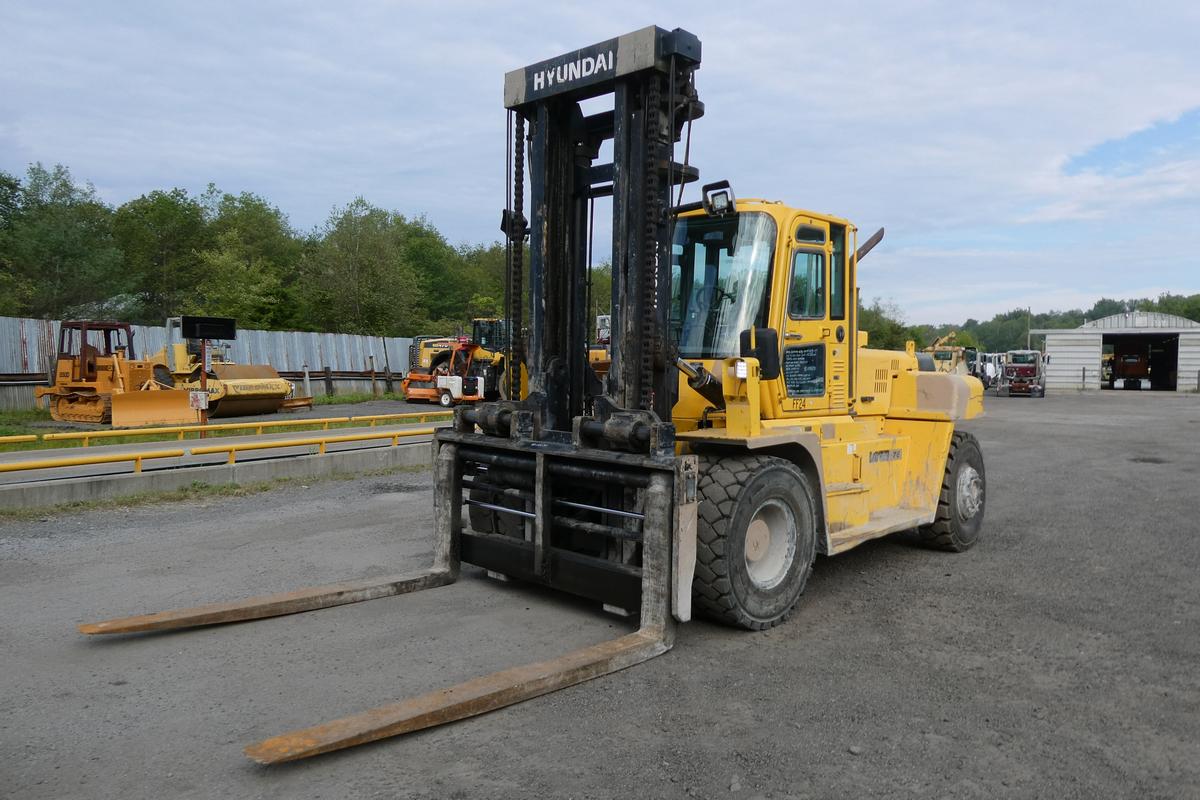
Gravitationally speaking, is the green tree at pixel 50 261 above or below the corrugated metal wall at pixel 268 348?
above

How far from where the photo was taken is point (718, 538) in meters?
5.28

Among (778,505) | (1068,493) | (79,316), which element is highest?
(79,316)

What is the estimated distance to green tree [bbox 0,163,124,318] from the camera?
37.2 metres

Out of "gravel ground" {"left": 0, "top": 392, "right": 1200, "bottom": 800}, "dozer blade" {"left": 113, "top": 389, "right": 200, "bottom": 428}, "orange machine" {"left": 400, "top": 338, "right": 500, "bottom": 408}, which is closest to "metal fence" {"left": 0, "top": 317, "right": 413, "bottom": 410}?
"orange machine" {"left": 400, "top": 338, "right": 500, "bottom": 408}

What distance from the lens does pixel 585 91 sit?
5980 mm

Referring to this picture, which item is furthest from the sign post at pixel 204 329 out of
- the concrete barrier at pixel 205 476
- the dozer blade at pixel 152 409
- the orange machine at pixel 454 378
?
the orange machine at pixel 454 378

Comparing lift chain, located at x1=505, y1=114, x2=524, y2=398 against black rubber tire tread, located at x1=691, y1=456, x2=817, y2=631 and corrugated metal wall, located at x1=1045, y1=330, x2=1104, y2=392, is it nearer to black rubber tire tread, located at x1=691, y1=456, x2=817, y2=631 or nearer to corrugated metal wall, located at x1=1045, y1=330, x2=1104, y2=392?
black rubber tire tread, located at x1=691, y1=456, x2=817, y2=631

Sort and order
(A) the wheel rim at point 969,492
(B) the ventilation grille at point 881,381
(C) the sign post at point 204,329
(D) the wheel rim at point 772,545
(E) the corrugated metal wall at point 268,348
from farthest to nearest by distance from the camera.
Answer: (E) the corrugated metal wall at point 268,348 → (C) the sign post at point 204,329 → (A) the wheel rim at point 969,492 → (B) the ventilation grille at point 881,381 → (D) the wheel rim at point 772,545

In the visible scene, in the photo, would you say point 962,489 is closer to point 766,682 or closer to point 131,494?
point 766,682

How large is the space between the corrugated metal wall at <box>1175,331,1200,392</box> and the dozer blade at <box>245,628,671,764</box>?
5509 cm

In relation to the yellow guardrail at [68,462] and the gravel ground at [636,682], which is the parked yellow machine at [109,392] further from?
the gravel ground at [636,682]

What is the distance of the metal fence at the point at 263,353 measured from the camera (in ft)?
75.6

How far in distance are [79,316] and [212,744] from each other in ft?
133

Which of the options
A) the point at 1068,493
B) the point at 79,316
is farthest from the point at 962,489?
the point at 79,316
